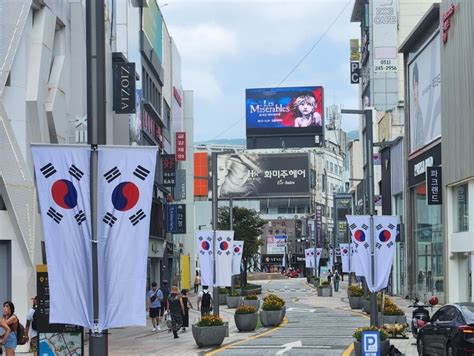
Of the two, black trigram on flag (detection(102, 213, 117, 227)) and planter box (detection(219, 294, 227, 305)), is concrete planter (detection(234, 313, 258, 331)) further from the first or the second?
planter box (detection(219, 294, 227, 305))

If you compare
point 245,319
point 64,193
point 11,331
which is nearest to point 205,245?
point 245,319

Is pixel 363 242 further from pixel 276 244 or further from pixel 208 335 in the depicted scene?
pixel 276 244

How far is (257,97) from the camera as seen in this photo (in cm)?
10475

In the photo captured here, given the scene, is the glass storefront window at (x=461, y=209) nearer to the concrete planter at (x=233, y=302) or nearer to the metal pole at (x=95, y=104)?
the concrete planter at (x=233, y=302)

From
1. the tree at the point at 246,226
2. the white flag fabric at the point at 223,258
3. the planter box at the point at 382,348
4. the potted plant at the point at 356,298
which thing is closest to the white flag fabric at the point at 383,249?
the planter box at the point at 382,348

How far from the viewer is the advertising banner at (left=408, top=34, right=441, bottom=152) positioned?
160 ft

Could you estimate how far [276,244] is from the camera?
152 metres

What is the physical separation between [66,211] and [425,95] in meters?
43.9

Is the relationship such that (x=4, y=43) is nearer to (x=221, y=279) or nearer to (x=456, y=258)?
(x=221, y=279)

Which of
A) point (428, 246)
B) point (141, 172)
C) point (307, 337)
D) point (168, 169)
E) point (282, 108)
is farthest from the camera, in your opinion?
point (282, 108)

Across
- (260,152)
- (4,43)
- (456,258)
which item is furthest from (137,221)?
(260,152)

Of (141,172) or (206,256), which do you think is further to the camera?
(206,256)

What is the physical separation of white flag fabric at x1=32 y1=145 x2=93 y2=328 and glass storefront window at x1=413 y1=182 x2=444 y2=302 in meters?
39.2

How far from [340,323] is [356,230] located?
14.1 meters
